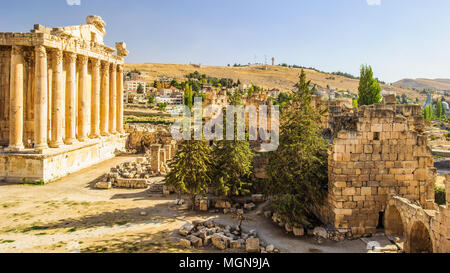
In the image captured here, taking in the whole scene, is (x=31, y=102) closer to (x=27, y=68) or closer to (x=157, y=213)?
(x=27, y=68)

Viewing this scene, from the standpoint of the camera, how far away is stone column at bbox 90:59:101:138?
28.3 metres

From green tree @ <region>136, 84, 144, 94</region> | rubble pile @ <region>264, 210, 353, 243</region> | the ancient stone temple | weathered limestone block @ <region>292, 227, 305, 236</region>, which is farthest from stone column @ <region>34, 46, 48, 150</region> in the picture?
green tree @ <region>136, 84, 144, 94</region>

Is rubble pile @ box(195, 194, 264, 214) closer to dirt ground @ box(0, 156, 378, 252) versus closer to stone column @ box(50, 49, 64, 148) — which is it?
dirt ground @ box(0, 156, 378, 252)

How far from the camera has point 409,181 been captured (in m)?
11.8

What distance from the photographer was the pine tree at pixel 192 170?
14797 millimetres

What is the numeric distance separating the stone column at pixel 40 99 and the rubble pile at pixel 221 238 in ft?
46.4

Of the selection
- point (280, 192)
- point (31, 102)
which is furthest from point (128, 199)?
point (31, 102)

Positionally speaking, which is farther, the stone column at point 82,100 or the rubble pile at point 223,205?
the stone column at point 82,100

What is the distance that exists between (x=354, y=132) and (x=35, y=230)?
13.2m

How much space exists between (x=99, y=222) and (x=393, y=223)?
39.4ft

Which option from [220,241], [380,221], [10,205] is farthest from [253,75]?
[220,241]

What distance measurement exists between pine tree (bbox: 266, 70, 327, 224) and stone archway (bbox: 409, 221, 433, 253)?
3.43 meters

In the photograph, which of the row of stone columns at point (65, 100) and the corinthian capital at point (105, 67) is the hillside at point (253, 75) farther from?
the row of stone columns at point (65, 100)

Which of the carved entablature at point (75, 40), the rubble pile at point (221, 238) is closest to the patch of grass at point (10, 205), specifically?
the rubble pile at point (221, 238)
